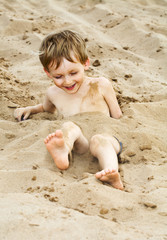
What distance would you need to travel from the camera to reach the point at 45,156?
7.11ft

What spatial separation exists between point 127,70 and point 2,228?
3311 millimetres

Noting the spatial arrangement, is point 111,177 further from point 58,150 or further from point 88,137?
point 88,137

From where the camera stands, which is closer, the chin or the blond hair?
the blond hair

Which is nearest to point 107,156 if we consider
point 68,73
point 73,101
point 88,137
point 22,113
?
point 88,137

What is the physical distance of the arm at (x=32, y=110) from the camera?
10.1ft

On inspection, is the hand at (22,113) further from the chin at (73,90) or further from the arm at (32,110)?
the chin at (73,90)

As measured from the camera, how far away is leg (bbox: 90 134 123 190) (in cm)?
181

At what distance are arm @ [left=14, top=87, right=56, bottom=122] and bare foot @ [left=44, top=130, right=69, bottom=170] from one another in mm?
1106

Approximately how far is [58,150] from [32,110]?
125 cm

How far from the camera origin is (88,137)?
2459mm

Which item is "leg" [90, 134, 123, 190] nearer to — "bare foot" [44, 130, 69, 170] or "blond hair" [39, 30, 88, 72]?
"bare foot" [44, 130, 69, 170]

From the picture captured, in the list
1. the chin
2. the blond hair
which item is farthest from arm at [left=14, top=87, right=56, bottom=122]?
the blond hair

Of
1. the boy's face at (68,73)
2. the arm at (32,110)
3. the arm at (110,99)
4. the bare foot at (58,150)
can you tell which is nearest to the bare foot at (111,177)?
the bare foot at (58,150)

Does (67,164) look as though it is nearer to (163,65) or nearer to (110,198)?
(110,198)
